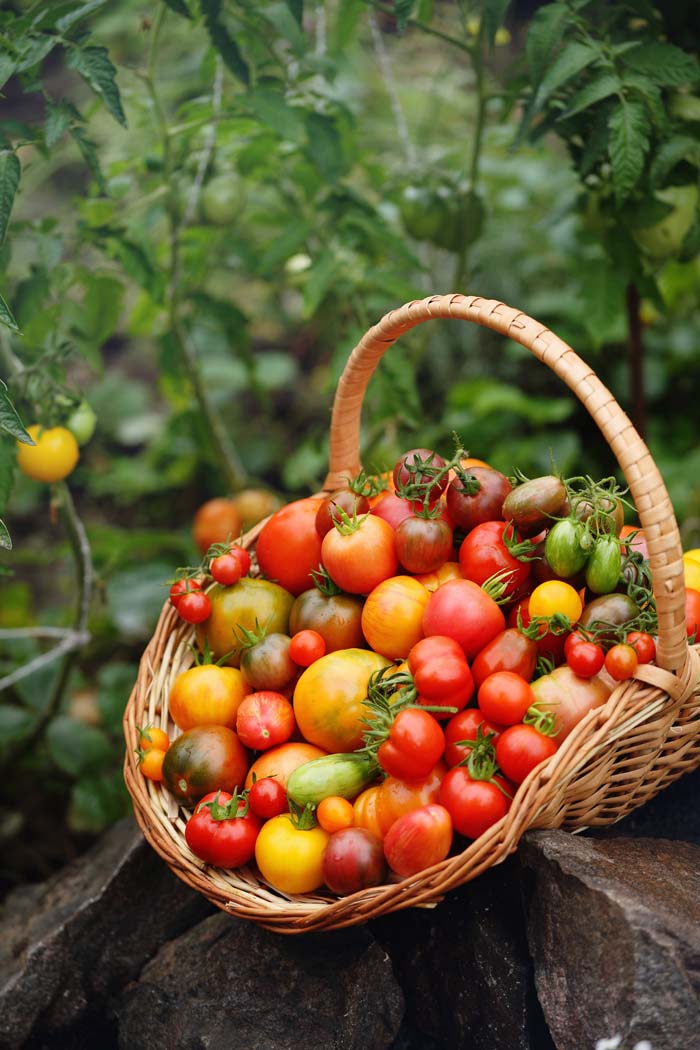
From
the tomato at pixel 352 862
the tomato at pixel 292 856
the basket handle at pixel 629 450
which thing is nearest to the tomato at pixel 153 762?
the tomato at pixel 292 856

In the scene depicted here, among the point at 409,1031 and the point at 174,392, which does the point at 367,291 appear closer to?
the point at 174,392

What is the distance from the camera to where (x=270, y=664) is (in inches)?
59.1

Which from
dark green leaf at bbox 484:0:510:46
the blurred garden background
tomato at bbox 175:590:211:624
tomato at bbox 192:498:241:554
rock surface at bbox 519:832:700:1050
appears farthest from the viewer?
tomato at bbox 192:498:241:554

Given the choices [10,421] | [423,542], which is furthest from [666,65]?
[10,421]

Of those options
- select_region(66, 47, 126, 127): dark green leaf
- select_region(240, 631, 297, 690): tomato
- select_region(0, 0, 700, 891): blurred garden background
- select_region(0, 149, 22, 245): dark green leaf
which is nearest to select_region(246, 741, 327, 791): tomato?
select_region(240, 631, 297, 690): tomato

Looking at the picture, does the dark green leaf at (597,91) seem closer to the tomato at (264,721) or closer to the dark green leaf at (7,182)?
the dark green leaf at (7,182)

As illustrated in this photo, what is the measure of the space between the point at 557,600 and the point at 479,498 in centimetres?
24

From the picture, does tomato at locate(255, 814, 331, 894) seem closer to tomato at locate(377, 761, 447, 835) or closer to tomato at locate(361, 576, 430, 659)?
tomato at locate(377, 761, 447, 835)

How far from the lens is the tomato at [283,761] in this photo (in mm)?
1425

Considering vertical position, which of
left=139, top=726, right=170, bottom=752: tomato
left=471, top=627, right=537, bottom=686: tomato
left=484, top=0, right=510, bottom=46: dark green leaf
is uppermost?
left=484, top=0, right=510, bottom=46: dark green leaf

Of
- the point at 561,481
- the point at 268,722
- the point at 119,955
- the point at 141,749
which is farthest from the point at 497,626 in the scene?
the point at 119,955

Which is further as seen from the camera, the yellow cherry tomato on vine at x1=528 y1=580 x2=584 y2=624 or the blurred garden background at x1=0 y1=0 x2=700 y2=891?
the blurred garden background at x1=0 y1=0 x2=700 y2=891

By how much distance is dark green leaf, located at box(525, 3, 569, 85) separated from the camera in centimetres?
174

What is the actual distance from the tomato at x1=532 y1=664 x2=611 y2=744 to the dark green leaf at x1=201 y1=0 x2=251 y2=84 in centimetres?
142
